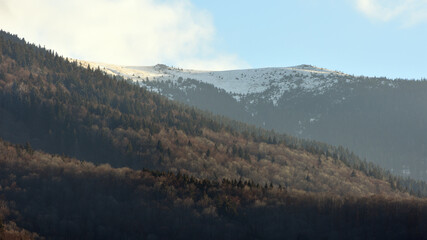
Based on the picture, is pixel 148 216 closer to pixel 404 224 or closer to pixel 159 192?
pixel 159 192

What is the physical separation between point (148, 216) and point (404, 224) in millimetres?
80012

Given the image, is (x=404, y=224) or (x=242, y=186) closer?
(x=404, y=224)

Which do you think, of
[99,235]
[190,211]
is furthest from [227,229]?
[99,235]

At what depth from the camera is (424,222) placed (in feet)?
455

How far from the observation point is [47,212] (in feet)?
503

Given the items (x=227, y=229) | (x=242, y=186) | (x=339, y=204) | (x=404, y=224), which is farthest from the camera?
(x=242, y=186)

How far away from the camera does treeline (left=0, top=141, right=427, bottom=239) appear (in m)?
145

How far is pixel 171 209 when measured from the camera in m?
158

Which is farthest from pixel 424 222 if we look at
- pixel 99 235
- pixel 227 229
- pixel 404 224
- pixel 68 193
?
pixel 68 193

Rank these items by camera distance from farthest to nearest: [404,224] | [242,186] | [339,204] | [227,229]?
1. [242,186]
2. [339,204]
3. [227,229]
4. [404,224]

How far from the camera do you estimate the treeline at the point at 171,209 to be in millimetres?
144875

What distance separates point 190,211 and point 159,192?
1597cm

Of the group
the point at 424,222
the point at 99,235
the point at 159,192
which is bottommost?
the point at 99,235

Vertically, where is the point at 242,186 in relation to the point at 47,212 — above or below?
above
